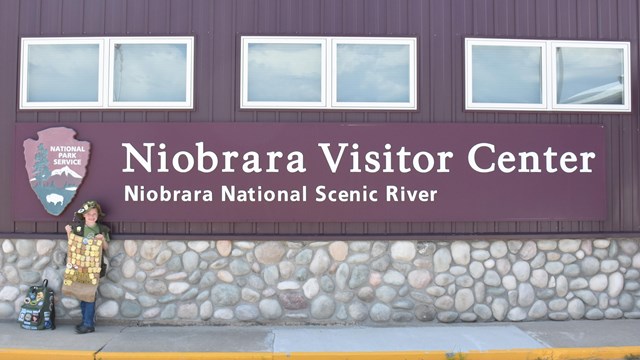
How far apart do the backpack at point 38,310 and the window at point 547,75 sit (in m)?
5.80

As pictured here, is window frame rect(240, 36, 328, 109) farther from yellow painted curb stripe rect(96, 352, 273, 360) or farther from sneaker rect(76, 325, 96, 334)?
sneaker rect(76, 325, 96, 334)

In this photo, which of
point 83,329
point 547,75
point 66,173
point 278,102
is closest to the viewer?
point 83,329

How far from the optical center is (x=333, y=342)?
5594mm

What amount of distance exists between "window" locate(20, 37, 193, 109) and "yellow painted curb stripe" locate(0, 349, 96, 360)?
9.87 ft

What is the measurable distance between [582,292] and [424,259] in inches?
84.3

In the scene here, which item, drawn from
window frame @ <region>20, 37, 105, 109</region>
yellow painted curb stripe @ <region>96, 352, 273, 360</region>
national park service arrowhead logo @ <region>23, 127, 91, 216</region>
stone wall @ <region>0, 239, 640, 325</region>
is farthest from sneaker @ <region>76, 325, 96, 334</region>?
window frame @ <region>20, 37, 105, 109</region>

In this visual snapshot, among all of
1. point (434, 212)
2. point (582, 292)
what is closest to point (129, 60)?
point (434, 212)

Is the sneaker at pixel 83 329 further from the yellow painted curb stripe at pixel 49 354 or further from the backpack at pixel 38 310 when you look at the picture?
the yellow painted curb stripe at pixel 49 354

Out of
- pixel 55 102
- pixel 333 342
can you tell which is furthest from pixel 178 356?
pixel 55 102

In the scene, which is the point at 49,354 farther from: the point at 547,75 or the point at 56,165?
the point at 547,75

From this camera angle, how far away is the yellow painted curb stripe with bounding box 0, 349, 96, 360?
17.0 ft

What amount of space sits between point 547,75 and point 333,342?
446 cm

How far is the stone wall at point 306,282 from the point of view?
20.3ft

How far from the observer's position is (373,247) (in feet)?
20.6
